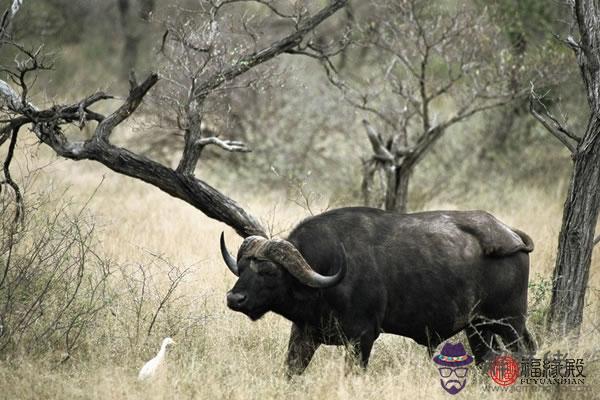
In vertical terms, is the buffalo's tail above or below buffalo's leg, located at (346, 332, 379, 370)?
above

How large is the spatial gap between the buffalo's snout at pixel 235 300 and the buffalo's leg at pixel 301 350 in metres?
0.77

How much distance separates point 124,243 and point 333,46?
352 cm

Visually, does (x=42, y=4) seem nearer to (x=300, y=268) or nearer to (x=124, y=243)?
(x=124, y=243)

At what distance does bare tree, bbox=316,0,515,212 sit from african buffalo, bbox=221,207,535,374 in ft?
18.0

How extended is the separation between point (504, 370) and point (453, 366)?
A: 0.52m

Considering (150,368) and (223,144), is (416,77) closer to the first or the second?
(223,144)

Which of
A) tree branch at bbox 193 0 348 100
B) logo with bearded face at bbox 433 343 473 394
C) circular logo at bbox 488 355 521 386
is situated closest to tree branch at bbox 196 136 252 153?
tree branch at bbox 193 0 348 100

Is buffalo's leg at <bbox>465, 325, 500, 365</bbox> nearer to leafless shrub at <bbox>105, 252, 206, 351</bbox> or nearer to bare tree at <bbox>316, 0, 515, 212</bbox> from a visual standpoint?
leafless shrub at <bbox>105, 252, 206, 351</bbox>

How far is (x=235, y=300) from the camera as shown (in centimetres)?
661

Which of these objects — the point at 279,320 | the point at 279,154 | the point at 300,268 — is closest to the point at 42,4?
the point at 279,154

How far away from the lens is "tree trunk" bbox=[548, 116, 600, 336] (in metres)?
7.45

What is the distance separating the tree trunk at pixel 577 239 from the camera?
7.45 meters

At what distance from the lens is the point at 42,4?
758 inches

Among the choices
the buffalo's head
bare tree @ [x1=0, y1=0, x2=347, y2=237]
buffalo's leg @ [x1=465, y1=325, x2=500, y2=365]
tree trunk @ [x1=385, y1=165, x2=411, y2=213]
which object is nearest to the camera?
the buffalo's head
